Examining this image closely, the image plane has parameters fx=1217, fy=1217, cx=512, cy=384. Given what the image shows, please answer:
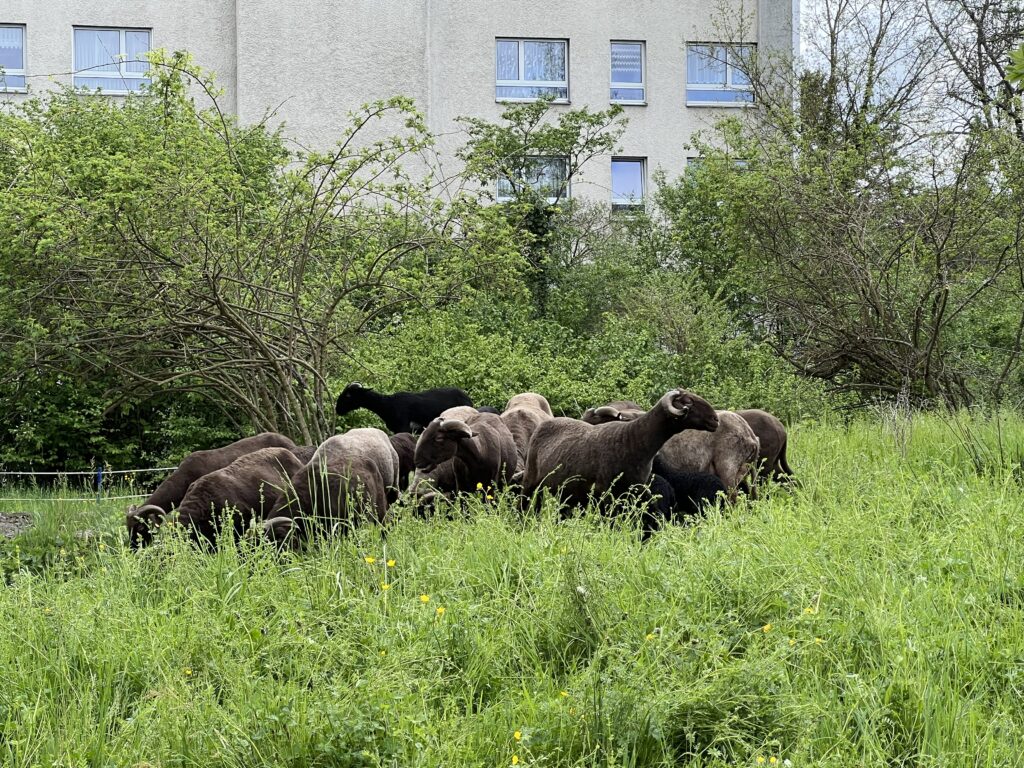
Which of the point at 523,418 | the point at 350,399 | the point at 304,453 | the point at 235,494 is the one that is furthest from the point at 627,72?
the point at 235,494

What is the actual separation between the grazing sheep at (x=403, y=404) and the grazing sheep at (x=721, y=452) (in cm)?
387

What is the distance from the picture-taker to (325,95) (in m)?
34.5

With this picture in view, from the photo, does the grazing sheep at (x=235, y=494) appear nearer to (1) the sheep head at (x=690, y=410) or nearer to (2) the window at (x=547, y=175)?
(1) the sheep head at (x=690, y=410)

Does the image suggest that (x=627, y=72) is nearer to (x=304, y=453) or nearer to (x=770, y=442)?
(x=770, y=442)

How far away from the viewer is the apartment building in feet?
112

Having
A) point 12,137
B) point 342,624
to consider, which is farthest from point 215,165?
point 342,624

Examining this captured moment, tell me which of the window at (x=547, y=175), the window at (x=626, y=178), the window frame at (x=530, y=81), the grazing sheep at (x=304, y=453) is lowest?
the grazing sheep at (x=304, y=453)

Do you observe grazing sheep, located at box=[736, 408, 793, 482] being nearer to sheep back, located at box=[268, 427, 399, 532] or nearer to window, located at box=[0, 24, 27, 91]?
sheep back, located at box=[268, 427, 399, 532]

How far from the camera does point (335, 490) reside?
31.3 ft

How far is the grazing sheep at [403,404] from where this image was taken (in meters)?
14.5

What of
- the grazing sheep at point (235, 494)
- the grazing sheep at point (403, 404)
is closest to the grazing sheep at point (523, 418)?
the grazing sheep at point (403, 404)

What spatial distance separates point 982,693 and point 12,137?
14074 mm

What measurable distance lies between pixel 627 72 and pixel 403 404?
25.3 metres

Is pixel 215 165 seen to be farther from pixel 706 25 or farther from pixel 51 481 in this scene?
pixel 706 25
